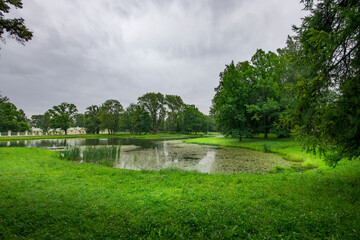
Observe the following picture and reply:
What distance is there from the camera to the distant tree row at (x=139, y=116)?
223ft

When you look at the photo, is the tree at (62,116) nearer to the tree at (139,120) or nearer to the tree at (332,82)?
the tree at (139,120)

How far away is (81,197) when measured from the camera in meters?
5.39

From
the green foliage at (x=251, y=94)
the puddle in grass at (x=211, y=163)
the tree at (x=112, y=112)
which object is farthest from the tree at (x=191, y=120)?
the puddle in grass at (x=211, y=163)

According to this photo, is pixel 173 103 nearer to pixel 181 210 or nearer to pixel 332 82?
pixel 332 82

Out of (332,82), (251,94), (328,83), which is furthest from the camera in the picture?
(251,94)

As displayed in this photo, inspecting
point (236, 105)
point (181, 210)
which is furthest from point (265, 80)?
point (181, 210)

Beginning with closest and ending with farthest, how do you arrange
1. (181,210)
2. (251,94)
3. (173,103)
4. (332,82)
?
(181,210), (332,82), (251,94), (173,103)

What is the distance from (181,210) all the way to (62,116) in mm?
79250

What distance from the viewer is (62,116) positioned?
67.4m

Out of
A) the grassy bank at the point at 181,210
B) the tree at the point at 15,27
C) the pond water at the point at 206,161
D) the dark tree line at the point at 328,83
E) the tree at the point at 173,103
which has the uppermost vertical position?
the tree at the point at 173,103

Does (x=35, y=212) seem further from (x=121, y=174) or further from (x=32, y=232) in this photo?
(x=121, y=174)

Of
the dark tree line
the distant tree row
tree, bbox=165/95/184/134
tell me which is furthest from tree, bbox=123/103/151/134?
the dark tree line

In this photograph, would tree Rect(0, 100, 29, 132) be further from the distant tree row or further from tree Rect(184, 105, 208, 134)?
tree Rect(184, 105, 208, 134)

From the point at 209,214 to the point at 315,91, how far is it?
5.54 meters
